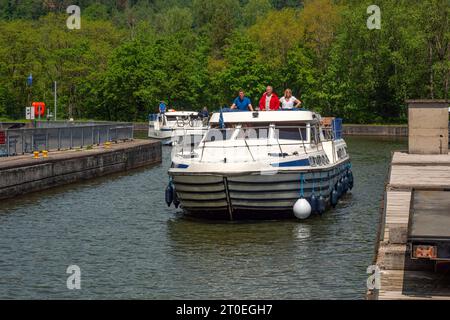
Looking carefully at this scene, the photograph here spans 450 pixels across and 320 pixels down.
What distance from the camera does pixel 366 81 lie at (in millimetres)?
101562

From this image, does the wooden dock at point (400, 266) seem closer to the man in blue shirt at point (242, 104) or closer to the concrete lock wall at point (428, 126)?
the man in blue shirt at point (242, 104)

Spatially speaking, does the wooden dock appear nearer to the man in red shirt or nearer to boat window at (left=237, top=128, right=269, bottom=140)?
boat window at (left=237, top=128, right=269, bottom=140)

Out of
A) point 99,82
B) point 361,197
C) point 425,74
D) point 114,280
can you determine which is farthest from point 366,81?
point 114,280

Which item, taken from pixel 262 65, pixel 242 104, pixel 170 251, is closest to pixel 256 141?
pixel 242 104

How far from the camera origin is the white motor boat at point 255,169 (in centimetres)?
2855

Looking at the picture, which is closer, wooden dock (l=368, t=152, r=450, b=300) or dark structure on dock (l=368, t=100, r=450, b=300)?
dark structure on dock (l=368, t=100, r=450, b=300)

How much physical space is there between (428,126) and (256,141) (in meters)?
15.0

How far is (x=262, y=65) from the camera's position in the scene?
119125 mm

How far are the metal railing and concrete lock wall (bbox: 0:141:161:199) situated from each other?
4.10 ft

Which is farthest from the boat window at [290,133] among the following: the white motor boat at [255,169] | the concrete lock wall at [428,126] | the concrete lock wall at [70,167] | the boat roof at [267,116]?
the concrete lock wall at [428,126]

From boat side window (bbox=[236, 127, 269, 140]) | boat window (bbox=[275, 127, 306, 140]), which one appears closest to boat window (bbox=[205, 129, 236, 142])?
boat side window (bbox=[236, 127, 269, 140])

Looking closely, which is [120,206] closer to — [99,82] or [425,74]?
[425,74]

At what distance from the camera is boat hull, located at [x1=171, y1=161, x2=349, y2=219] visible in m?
28.5
